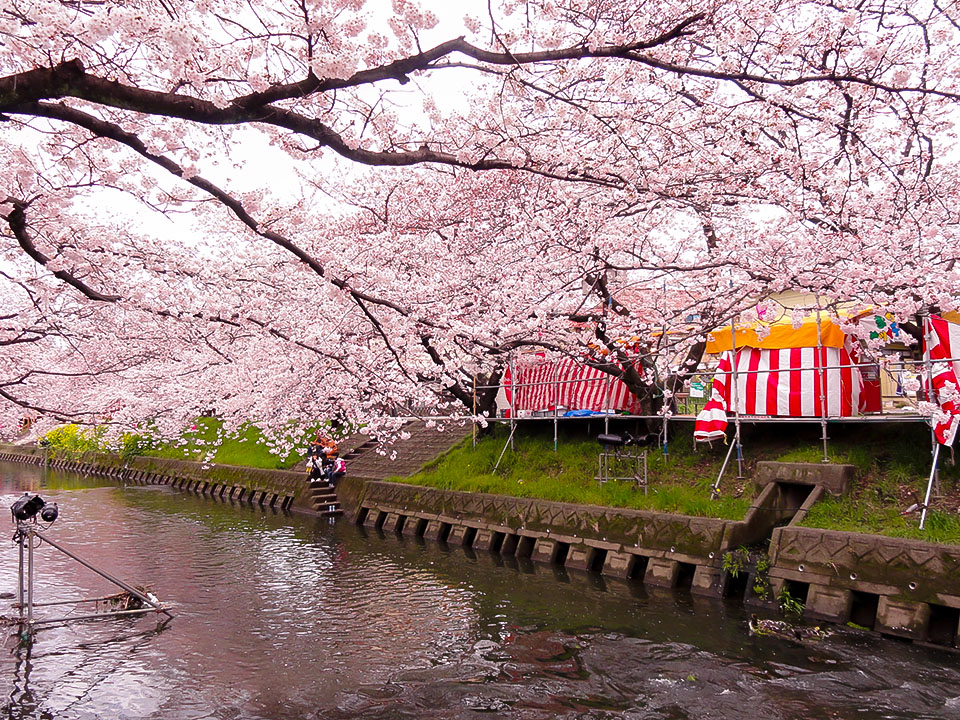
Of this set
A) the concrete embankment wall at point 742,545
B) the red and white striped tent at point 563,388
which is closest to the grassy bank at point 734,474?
the concrete embankment wall at point 742,545

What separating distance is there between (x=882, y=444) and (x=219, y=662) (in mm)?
10915

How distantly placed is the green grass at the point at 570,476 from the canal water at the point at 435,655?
1.63 metres

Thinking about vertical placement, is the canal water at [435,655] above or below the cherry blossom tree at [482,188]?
below

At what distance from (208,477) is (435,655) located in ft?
70.6

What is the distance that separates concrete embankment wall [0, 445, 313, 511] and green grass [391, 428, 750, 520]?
5456mm

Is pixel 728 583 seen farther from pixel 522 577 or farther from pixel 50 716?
pixel 50 716

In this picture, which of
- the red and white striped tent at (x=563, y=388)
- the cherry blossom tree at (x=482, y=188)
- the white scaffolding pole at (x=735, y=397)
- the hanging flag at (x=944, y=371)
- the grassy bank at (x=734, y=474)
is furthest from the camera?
the red and white striped tent at (x=563, y=388)

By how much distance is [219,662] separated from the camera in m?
8.45

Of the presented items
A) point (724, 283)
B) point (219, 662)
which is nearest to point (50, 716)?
point (219, 662)

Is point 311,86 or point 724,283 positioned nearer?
point 311,86

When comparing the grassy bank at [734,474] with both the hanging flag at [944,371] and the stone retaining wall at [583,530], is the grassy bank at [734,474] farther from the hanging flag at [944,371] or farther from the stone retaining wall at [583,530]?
the hanging flag at [944,371]

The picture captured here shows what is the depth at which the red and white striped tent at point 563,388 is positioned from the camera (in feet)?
51.4

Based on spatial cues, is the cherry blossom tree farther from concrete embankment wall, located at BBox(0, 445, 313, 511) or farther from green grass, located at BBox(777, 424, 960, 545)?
concrete embankment wall, located at BBox(0, 445, 313, 511)

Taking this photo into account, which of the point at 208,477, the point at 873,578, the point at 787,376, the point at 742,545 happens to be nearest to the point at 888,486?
the point at 873,578
